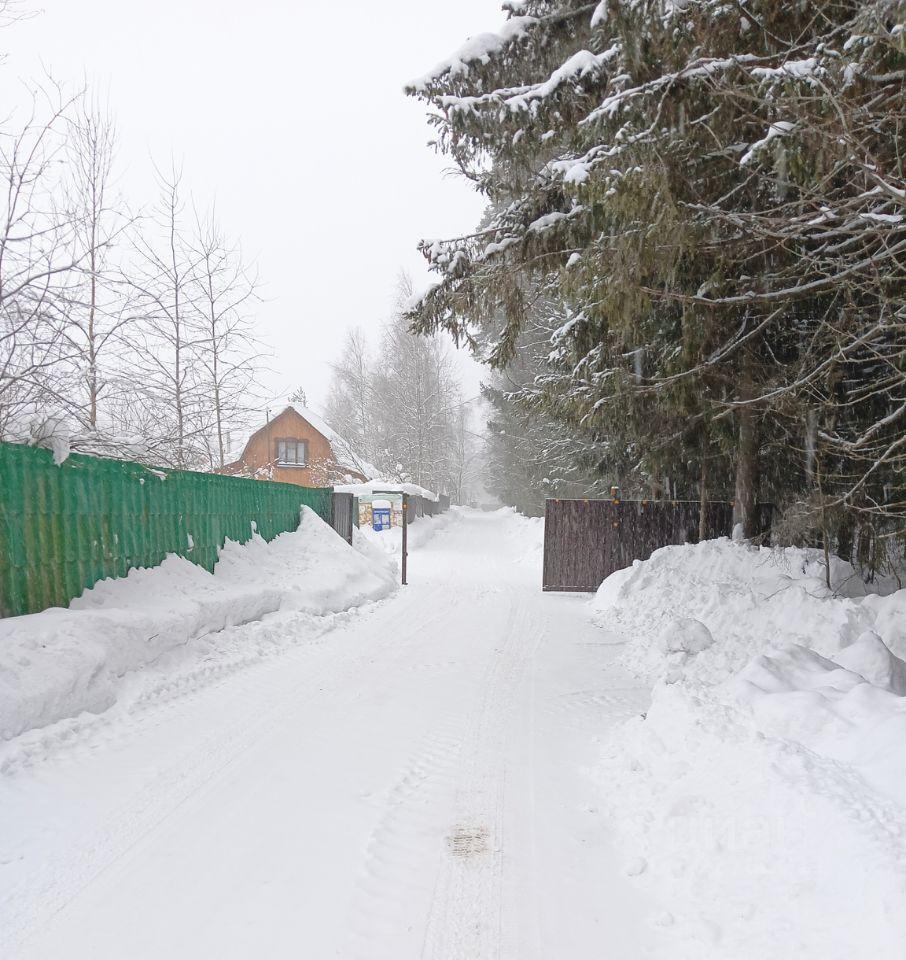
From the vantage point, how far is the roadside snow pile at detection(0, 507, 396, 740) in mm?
4742

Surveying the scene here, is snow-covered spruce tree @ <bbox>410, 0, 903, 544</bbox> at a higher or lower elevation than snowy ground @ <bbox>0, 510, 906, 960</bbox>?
higher

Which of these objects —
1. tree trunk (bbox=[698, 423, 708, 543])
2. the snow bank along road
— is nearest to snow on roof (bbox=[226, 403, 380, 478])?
tree trunk (bbox=[698, 423, 708, 543])

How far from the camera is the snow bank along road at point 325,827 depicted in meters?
2.74

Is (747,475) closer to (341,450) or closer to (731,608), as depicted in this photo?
(731,608)

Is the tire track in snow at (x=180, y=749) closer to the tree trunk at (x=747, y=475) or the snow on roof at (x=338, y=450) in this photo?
the tree trunk at (x=747, y=475)

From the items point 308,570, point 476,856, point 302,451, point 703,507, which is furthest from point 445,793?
point 302,451

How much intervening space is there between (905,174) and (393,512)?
902 inches

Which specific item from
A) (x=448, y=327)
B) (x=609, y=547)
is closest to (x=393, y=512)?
(x=609, y=547)

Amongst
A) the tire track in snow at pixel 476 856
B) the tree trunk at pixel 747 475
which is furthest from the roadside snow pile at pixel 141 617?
the tree trunk at pixel 747 475

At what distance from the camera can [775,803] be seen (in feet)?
10.0

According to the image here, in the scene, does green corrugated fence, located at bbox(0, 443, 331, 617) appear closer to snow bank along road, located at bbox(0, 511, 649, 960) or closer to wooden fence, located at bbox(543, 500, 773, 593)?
snow bank along road, located at bbox(0, 511, 649, 960)

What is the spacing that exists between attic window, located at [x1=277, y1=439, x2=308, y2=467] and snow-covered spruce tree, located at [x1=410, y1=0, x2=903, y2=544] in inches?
1241

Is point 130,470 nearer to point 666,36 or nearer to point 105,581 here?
point 105,581

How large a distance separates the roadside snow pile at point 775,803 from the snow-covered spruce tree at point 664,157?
2.90 metres
